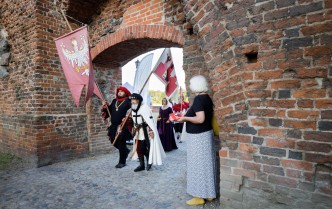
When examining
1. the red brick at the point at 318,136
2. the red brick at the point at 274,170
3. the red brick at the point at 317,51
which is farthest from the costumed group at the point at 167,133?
the red brick at the point at 317,51

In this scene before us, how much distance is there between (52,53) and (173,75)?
3025 millimetres

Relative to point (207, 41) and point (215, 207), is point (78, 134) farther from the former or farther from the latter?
point (207, 41)

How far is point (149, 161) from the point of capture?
15.8 feet

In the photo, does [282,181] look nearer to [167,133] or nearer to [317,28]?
[317,28]

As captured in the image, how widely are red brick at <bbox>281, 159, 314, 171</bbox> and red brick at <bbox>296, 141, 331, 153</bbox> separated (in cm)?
13

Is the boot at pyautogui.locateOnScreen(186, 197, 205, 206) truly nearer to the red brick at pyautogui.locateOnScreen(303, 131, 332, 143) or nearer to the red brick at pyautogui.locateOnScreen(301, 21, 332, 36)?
the red brick at pyautogui.locateOnScreen(303, 131, 332, 143)

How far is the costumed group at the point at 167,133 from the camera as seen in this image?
2992 millimetres

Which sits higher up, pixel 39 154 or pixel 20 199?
pixel 39 154

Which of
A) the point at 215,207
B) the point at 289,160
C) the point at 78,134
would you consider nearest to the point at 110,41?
the point at 78,134

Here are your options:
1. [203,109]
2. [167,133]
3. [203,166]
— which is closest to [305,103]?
[203,109]

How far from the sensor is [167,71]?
16.4 feet

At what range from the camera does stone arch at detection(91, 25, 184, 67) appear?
3999 mm

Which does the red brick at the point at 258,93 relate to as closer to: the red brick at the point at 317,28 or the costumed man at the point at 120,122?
the red brick at the point at 317,28

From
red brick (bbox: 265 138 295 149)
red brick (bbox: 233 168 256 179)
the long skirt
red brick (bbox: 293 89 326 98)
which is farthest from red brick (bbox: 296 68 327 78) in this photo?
the long skirt
